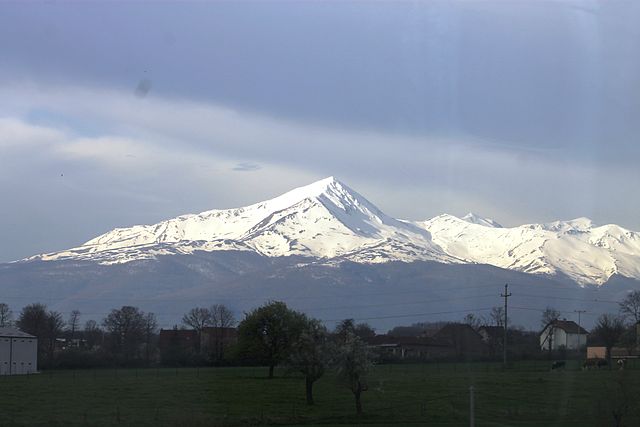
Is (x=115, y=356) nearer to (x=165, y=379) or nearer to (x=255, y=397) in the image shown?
(x=165, y=379)

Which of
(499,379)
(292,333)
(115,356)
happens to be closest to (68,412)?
(499,379)

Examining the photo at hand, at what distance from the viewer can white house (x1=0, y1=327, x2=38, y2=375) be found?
100750 millimetres

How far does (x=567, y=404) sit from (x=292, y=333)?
122ft

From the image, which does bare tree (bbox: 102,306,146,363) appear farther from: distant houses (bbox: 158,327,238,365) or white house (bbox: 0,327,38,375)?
white house (bbox: 0,327,38,375)

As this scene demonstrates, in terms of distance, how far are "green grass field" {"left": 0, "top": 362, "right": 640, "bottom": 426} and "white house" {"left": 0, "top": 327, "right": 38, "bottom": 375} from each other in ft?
89.2

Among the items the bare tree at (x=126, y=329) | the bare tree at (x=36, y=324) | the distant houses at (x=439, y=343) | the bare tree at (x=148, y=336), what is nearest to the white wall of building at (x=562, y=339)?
the distant houses at (x=439, y=343)

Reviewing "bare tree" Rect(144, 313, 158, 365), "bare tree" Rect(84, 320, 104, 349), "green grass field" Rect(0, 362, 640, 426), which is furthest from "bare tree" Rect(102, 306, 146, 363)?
"green grass field" Rect(0, 362, 640, 426)

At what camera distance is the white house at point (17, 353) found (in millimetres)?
100750

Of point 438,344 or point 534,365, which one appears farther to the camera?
point 438,344

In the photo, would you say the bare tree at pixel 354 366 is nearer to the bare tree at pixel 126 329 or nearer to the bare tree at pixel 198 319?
the bare tree at pixel 126 329

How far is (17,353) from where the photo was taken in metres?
102

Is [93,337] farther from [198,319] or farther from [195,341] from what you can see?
[195,341]

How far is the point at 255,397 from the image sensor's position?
60.4 m

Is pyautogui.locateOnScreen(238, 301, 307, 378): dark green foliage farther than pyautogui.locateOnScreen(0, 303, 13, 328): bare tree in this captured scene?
No
